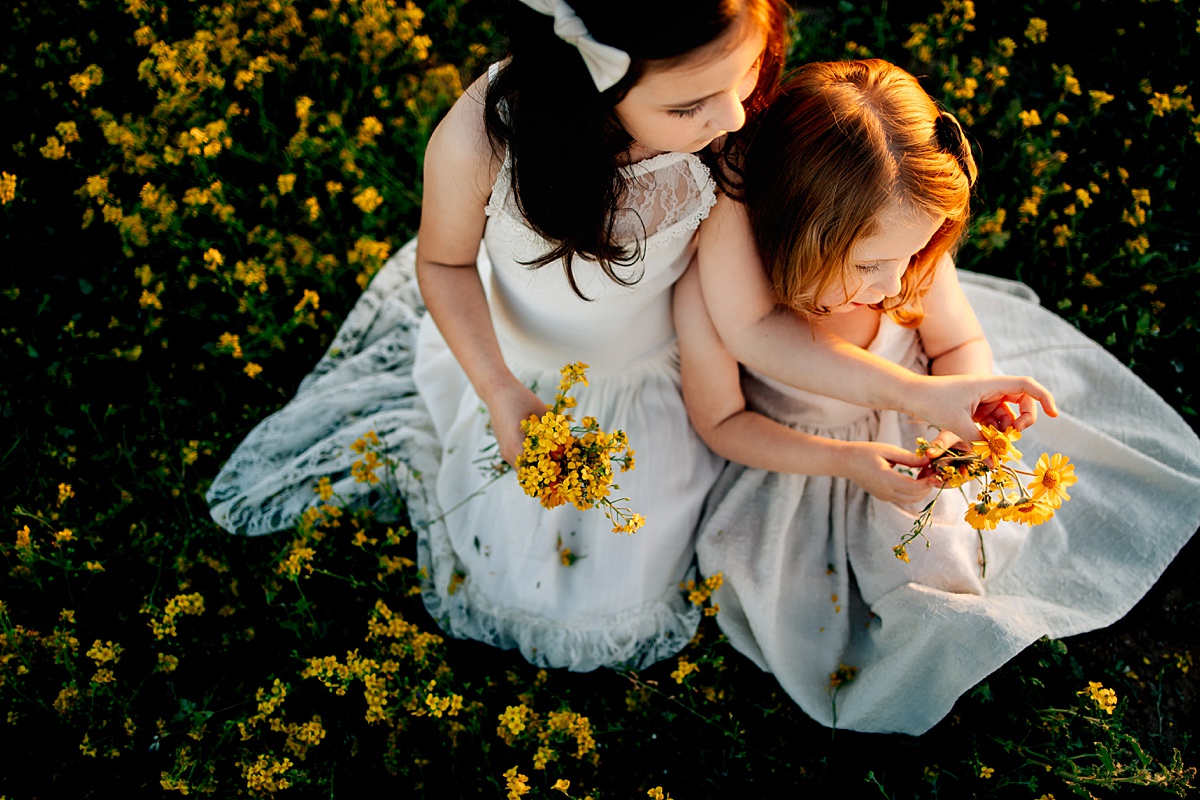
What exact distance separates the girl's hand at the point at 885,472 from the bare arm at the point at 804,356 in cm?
11

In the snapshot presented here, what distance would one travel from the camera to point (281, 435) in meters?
2.20

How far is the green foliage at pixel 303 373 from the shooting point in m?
1.88

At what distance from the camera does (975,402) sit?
1521 millimetres

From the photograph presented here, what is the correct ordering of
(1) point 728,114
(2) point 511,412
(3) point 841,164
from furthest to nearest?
(2) point 511,412
(3) point 841,164
(1) point 728,114

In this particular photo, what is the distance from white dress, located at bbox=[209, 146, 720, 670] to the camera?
1.87m

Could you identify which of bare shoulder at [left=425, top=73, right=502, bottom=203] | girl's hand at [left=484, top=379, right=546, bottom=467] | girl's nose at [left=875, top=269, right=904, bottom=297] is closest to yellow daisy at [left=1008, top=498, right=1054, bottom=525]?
girl's nose at [left=875, top=269, right=904, bottom=297]

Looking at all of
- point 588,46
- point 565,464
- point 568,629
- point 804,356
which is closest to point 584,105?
point 588,46

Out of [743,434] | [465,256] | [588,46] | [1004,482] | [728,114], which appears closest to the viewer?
[588,46]

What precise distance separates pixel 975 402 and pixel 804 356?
1.13 ft

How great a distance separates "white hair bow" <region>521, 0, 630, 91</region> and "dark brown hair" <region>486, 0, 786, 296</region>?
2cm

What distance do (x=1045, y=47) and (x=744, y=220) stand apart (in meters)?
2.35

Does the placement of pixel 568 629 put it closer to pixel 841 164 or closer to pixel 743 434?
pixel 743 434

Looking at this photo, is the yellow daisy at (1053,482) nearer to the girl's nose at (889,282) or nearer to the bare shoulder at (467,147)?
the girl's nose at (889,282)

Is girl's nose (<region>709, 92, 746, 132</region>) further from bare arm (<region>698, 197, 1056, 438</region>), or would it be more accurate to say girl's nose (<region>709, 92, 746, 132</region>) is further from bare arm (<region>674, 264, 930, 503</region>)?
bare arm (<region>674, 264, 930, 503</region>)
